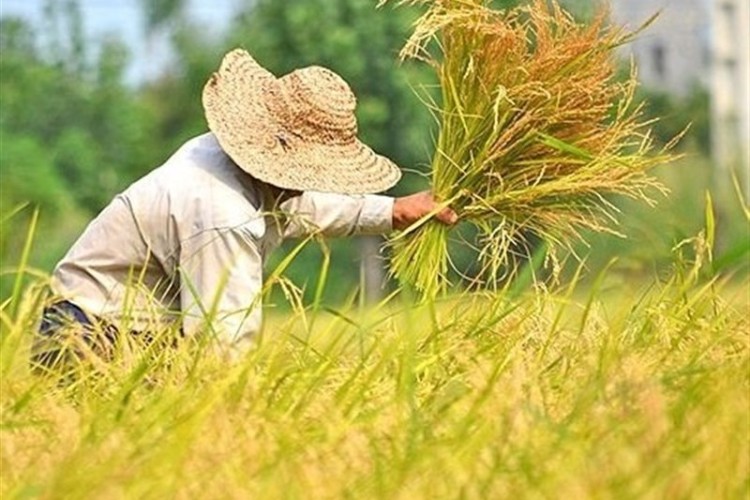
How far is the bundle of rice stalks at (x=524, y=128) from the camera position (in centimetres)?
476

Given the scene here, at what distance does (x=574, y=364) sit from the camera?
13.5 feet

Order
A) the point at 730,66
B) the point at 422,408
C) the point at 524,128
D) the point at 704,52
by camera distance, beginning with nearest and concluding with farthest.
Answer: the point at 422,408 → the point at 524,128 → the point at 730,66 → the point at 704,52

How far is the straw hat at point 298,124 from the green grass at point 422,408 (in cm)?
38

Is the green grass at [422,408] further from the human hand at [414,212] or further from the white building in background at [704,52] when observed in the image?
the white building in background at [704,52]

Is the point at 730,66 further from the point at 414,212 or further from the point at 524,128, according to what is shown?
the point at 524,128

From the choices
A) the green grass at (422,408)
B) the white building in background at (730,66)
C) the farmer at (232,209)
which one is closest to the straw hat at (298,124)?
the farmer at (232,209)

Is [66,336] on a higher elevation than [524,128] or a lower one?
lower

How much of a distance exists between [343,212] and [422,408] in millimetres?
1261

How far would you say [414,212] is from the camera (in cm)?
494

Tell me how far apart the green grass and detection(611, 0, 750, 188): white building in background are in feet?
82.7

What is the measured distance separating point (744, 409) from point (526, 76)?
139 cm

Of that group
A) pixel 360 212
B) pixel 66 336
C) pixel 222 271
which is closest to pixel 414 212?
pixel 360 212

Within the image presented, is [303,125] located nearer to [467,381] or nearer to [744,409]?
[467,381]

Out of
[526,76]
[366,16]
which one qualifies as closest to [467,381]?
[526,76]
